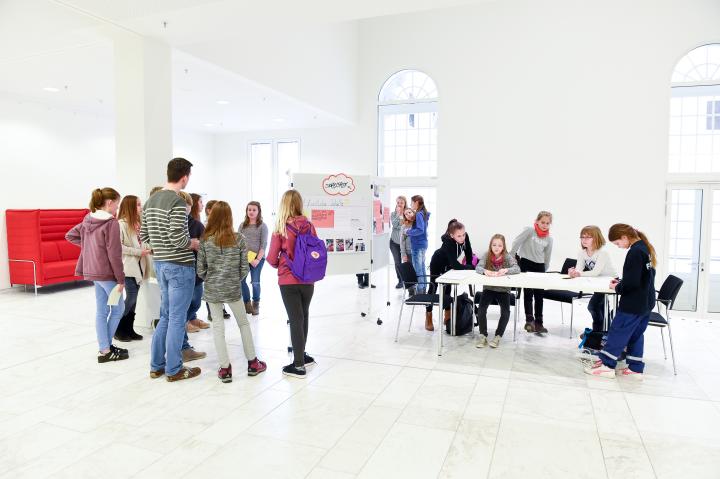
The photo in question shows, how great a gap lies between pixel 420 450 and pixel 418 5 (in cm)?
398

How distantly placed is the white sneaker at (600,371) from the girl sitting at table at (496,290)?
100 cm

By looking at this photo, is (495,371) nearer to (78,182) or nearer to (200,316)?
(200,316)

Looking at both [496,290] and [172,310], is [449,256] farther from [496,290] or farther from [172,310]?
[172,310]

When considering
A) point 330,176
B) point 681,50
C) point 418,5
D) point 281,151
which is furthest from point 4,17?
point 681,50

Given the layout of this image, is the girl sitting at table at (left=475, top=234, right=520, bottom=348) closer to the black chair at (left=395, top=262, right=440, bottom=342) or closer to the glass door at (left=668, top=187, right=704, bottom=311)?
the black chair at (left=395, top=262, right=440, bottom=342)

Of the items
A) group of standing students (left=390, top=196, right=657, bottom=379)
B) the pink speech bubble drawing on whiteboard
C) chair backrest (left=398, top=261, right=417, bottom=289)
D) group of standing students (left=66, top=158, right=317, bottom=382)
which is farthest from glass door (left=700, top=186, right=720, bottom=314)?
group of standing students (left=66, top=158, right=317, bottom=382)

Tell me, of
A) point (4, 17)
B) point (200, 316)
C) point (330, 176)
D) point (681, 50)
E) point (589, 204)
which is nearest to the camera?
point (4, 17)

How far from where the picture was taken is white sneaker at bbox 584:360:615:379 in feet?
14.2

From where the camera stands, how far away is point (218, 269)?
3.98 m

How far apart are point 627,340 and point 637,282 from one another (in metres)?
0.55

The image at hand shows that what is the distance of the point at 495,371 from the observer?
4.47 metres

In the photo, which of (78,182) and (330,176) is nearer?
(330,176)

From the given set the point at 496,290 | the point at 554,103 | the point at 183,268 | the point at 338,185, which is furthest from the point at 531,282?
the point at 554,103

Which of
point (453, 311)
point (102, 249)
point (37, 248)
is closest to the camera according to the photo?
point (102, 249)
